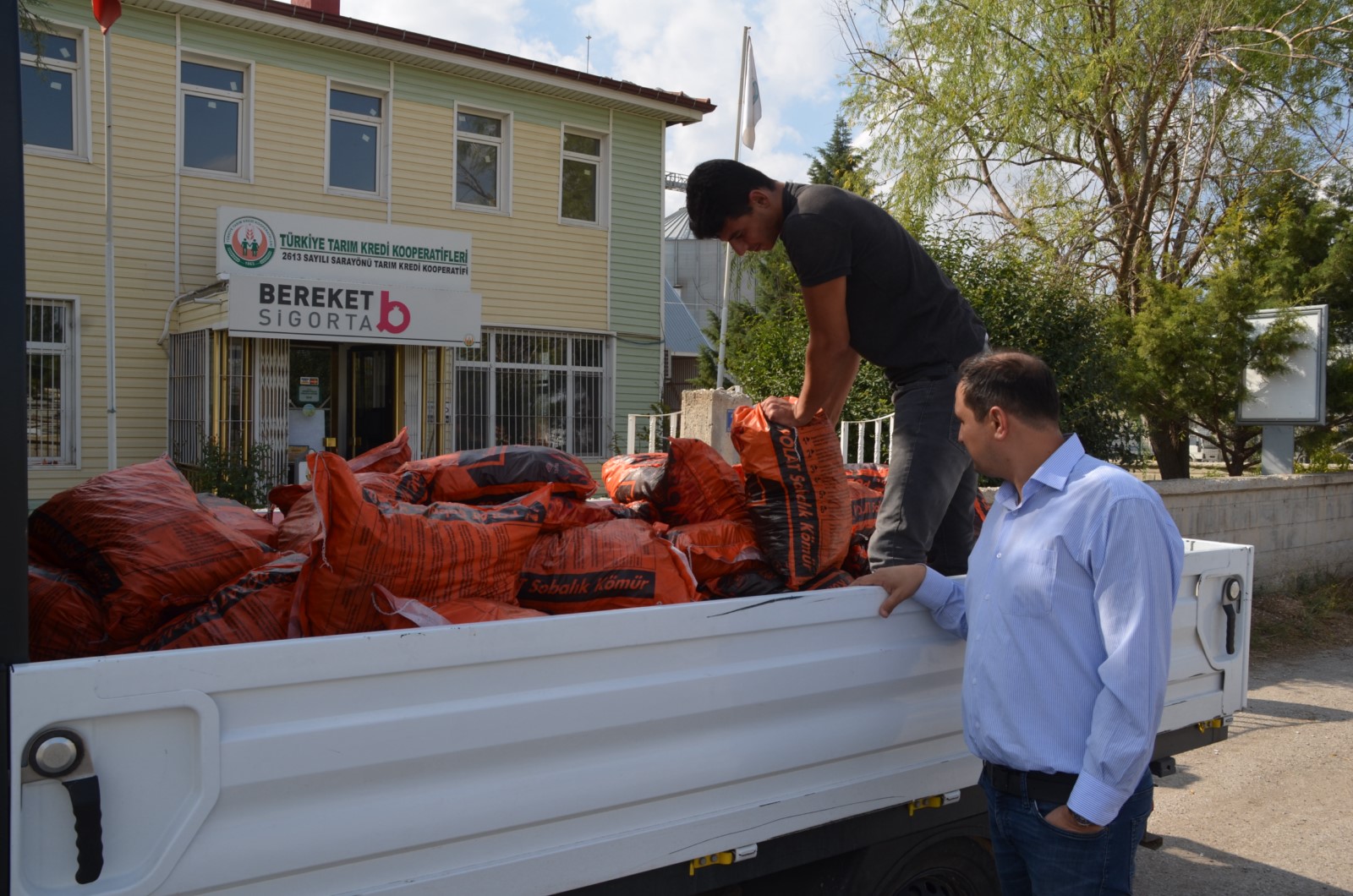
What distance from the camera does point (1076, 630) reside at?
2178 mm

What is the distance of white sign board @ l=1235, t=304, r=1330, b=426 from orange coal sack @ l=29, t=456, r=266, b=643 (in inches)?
413

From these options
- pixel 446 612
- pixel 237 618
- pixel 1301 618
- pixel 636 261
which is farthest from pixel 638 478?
pixel 636 261

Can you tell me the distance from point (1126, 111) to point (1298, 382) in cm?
396

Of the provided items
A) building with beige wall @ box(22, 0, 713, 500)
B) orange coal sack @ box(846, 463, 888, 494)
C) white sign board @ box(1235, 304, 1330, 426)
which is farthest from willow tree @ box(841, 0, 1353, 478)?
orange coal sack @ box(846, 463, 888, 494)

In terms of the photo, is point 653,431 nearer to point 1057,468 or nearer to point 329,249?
point 329,249

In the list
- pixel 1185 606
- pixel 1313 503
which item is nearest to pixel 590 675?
pixel 1185 606

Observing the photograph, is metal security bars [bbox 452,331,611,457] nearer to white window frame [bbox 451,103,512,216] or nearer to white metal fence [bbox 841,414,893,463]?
white window frame [bbox 451,103,512,216]

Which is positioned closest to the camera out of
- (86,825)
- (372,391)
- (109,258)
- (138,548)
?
(86,825)

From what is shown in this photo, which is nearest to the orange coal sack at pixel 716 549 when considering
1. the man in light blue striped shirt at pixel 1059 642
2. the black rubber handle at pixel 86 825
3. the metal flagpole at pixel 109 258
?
the man in light blue striped shirt at pixel 1059 642

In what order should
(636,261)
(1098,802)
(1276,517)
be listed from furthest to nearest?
(636,261) < (1276,517) < (1098,802)

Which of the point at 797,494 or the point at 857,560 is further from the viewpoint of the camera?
the point at 857,560

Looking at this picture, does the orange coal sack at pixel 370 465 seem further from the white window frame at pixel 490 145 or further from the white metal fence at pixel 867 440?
the white window frame at pixel 490 145

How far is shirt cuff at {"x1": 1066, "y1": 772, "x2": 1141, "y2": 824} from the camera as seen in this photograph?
6.70 feet

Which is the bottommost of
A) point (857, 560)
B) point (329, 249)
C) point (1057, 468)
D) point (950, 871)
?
point (950, 871)
